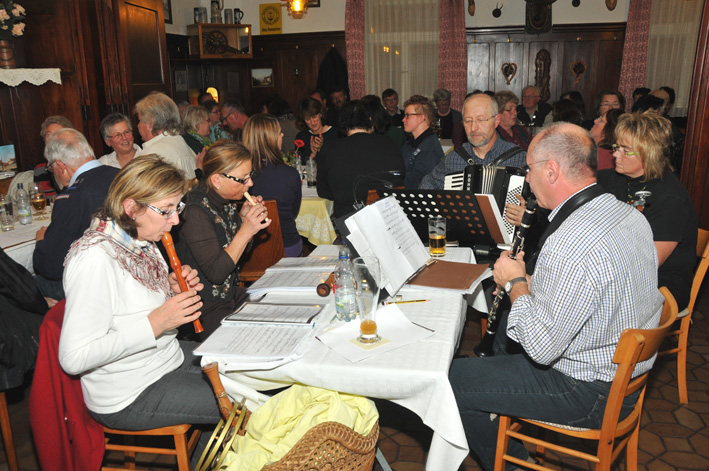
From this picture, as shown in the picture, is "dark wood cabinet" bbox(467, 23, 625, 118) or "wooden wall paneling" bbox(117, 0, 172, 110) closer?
"wooden wall paneling" bbox(117, 0, 172, 110)

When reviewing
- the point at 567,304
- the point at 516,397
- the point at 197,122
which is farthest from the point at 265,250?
the point at 197,122

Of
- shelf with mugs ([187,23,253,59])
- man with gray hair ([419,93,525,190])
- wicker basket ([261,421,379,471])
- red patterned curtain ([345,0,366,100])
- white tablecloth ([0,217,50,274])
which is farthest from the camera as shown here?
red patterned curtain ([345,0,366,100])

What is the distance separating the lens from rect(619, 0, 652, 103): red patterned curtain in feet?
29.0

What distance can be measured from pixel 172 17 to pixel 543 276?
848 cm

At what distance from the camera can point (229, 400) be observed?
179 cm

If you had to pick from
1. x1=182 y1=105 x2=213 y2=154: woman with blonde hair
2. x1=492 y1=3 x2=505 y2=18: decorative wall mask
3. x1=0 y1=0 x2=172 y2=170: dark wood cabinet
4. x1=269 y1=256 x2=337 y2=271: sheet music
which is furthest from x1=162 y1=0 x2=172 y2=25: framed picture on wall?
x1=269 y1=256 x2=337 y2=271: sheet music

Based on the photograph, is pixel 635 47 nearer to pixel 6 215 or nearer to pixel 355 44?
pixel 355 44

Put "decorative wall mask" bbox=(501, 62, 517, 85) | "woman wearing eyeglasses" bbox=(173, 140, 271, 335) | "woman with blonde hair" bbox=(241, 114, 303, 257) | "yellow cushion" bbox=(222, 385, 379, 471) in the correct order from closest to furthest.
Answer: "yellow cushion" bbox=(222, 385, 379, 471), "woman wearing eyeglasses" bbox=(173, 140, 271, 335), "woman with blonde hair" bbox=(241, 114, 303, 257), "decorative wall mask" bbox=(501, 62, 517, 85)

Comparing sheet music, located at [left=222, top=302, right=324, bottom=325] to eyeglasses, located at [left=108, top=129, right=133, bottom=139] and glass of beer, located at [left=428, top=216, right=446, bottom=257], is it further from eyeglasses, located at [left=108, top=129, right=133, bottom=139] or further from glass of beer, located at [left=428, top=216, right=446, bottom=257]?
eyeglasses, located at [left=108, top=129, right=133, bottom=139]

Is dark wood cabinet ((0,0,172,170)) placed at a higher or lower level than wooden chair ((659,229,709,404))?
higher

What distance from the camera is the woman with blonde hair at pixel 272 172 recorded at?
3.89 metres

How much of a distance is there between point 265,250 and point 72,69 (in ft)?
11.5

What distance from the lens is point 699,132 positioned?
4445mm

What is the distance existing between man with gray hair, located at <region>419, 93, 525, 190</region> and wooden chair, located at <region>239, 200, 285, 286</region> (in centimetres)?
119
